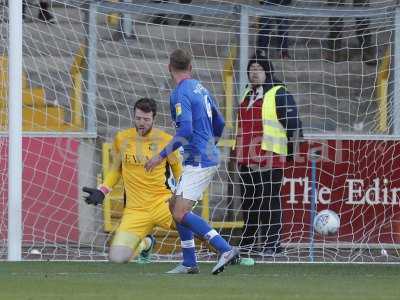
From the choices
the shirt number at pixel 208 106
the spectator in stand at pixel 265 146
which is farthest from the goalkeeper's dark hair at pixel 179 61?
the spectator in stand at pixel 265 146

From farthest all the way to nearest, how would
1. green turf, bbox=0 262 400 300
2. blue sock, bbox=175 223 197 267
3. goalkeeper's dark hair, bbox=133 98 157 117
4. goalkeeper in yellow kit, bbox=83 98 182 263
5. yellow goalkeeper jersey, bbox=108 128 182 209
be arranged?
yellow goalkeeper jersey, bbox=108 128 182 209
goalkeeper in yellow kit, bbox=83 98 182 263
goalkeeper's dark hair, bbox=133 98 157 117
blue sock, bbox=175 223 197 267
green turf, bbox=0 262 400 300

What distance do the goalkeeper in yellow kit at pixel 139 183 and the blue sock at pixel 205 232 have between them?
44.2 inches

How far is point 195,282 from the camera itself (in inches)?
367

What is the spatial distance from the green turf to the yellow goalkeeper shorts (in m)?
0.31

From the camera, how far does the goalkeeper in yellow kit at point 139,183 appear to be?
11.1 meters

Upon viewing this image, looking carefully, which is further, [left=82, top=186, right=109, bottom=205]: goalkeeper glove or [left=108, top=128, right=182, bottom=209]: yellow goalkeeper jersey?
[left=108, top=128, right=182, bottom=209]: yellow goalkeeper jersey

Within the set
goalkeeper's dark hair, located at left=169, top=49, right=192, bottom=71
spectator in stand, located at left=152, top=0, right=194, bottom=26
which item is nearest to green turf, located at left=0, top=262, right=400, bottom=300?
goalkeeper's dark hair, located at left=169, top=49, right=192, bottom=71

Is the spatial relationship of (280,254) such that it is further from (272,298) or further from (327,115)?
(272,298)

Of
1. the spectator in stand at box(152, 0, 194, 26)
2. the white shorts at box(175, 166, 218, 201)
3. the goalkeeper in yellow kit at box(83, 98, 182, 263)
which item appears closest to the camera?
the white shorts at box(175, 166, 218, 201)

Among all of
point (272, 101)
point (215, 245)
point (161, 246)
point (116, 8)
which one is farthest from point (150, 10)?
point (215, 245)

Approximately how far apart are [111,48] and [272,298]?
533 centimetres

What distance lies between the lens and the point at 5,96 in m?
12.4

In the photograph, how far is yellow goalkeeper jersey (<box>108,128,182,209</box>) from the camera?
11.2m

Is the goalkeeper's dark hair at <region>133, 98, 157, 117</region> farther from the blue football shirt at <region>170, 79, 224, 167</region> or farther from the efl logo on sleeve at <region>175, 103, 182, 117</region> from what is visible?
the efl logo on sleeve at <region>175, 103, 182, 117</region>
